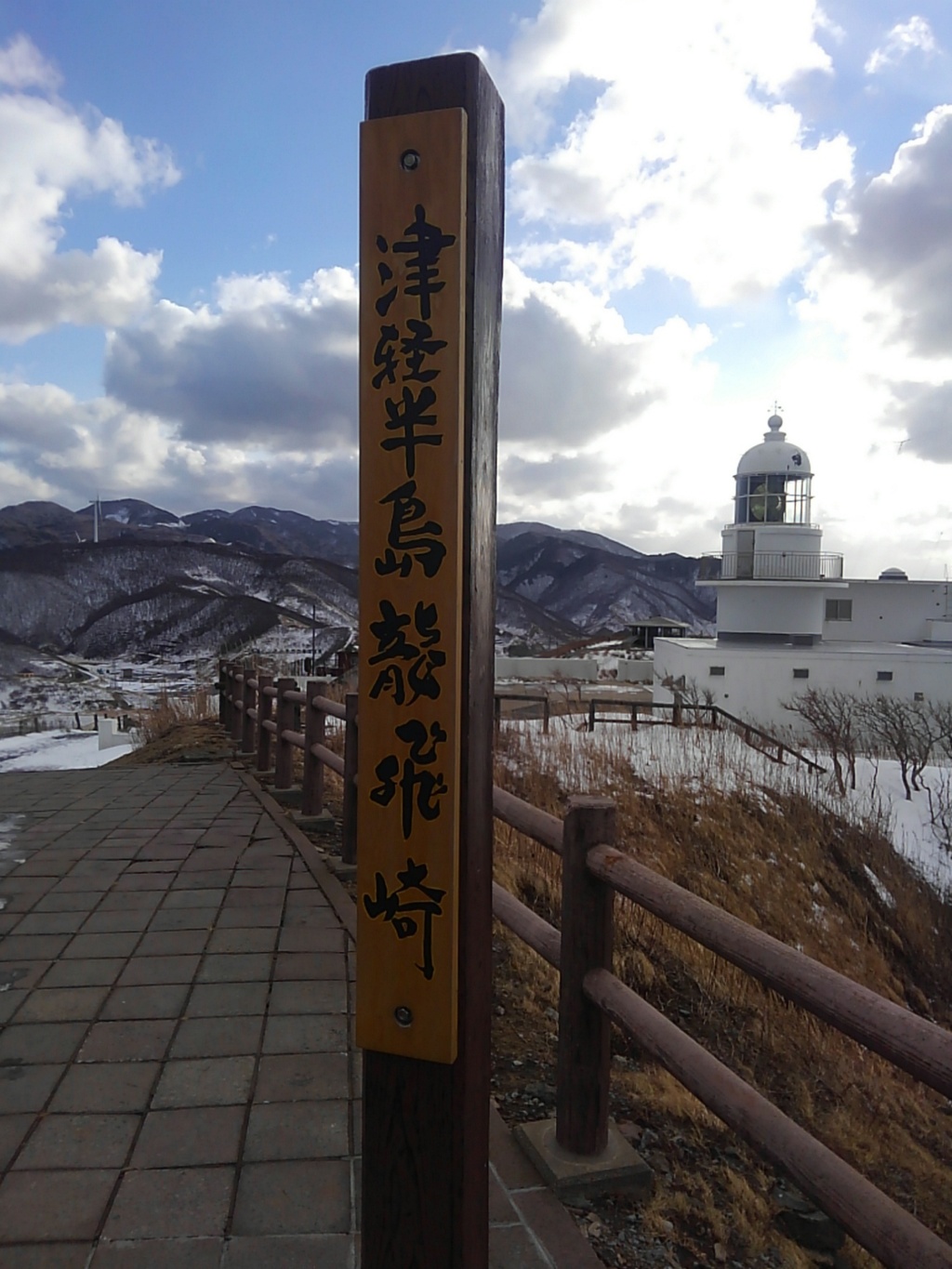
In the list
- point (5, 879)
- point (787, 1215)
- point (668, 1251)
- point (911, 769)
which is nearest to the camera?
point (668, 1251)

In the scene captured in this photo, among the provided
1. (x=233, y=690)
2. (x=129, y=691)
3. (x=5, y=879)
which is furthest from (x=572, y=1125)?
(x=129, y=691)

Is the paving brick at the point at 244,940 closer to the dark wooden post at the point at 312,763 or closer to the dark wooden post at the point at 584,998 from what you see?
the dark wooden post at the point at 584,998

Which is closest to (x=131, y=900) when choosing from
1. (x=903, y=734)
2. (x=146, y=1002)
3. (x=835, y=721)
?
(x=146, y=1002)

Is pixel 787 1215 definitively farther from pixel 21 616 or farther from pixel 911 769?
pixel 21 616

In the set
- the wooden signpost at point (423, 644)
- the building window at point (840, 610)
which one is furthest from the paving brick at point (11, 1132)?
the building window at point (840, 610)

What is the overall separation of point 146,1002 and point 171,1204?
1.09 metres

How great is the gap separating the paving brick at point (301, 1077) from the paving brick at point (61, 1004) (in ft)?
2.38

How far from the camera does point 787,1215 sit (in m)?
2.29

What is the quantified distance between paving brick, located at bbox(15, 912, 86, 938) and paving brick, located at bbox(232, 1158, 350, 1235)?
1895 millimetres

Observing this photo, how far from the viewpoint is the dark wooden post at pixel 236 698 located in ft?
29.5

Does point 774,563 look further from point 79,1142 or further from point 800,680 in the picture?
point 79,1142

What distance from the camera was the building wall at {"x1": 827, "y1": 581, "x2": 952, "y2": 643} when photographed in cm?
2653

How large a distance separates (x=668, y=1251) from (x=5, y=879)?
360cm

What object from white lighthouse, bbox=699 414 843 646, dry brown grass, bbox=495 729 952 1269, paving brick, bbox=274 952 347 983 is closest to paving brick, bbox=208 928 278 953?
paving brick, bbox=274 952 347 983
